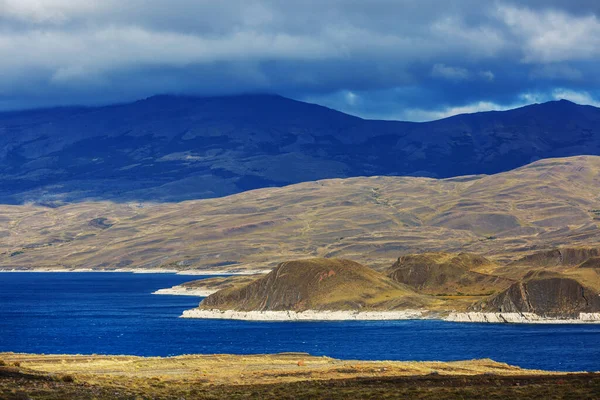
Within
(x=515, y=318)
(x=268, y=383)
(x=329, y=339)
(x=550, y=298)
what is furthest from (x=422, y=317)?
(x=268, y=383)

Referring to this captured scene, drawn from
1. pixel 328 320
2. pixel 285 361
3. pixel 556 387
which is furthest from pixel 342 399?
pixel 328 320

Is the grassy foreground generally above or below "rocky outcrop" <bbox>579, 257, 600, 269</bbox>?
above

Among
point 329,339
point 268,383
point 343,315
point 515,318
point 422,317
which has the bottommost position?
point 515,318

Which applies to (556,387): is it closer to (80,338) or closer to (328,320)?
(80,338)

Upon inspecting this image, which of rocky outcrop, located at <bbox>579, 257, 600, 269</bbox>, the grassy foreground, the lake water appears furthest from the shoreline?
the grassy foreground

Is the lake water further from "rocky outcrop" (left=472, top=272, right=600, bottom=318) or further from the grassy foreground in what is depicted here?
the grassy foreground

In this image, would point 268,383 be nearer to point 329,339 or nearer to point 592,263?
point 329,339

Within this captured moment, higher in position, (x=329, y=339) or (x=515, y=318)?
(x=329, y=339)
